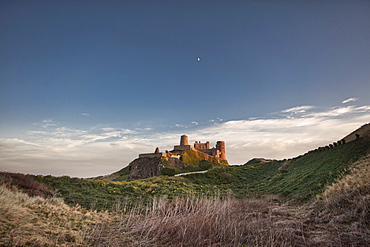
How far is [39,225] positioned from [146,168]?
3960cm

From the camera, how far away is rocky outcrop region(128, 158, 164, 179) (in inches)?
1727

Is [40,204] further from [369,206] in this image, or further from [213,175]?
[213,175]

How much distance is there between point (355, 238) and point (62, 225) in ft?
31.6

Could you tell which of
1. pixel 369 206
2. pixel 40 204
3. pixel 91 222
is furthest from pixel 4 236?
pixel 369 206

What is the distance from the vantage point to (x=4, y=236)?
5.68 metres

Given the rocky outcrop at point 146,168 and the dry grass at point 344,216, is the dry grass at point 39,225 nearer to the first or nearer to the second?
the dry grass at point 344,216

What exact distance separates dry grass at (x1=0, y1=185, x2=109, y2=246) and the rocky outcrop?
33.7 m

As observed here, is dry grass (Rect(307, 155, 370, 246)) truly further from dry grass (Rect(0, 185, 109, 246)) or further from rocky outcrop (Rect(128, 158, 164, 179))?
rocky outcrop (Rect(128, 158, 164, 179))

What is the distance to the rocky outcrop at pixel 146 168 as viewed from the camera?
144ft

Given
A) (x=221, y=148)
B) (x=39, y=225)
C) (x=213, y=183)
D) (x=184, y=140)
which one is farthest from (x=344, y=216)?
(x=221, y=148)

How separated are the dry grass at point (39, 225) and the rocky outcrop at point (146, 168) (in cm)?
3374

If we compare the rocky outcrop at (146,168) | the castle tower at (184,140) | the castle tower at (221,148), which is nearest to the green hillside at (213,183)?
the rocky outcrop at (146,168)

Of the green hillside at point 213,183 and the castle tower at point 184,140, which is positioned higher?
the castle tower at point 184,140

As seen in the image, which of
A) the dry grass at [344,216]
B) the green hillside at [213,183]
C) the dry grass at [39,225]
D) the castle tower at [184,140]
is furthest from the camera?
the castle tower at [184,140]
